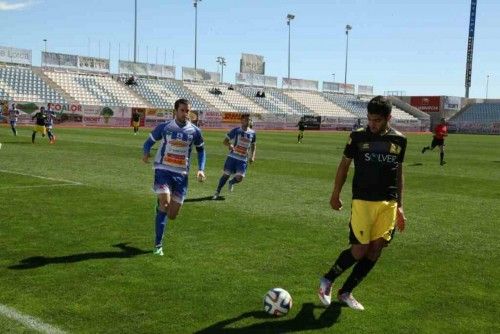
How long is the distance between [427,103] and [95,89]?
50.9 metres

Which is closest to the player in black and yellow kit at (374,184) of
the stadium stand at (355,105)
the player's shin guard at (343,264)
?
the player's shin guard at (343,264)

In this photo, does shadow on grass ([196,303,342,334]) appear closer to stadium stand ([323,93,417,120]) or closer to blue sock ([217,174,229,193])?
blue sock ([217,174,229,193])

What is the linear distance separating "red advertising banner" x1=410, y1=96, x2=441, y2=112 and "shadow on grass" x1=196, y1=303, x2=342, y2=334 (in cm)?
8418

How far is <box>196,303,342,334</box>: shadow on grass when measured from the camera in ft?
16.0

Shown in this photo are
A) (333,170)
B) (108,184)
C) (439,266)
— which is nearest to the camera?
(439,266)

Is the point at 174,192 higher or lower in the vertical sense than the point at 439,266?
higher

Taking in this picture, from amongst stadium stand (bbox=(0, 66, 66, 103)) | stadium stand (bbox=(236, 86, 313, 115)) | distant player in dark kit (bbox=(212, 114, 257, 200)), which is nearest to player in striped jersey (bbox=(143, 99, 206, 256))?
distant player in dark kit (bbox=(212, 114, 257, 200))

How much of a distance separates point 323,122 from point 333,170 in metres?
48.1

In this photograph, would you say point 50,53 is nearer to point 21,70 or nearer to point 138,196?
point 21,70

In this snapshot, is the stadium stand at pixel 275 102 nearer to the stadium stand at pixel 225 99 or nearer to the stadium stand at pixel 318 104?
the stadium stand at pixel 225 99

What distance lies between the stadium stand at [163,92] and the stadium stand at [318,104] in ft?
59.8

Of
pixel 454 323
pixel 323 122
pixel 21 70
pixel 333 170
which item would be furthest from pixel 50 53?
pixel 454 323

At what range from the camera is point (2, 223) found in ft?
28.9

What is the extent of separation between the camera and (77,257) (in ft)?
23.1
